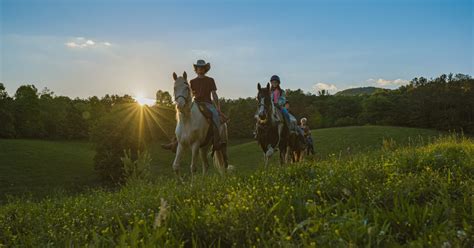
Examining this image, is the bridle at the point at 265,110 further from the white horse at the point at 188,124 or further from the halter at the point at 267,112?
the white horse at the point at 188,124

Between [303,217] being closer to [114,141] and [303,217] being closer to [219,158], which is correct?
[219,158]

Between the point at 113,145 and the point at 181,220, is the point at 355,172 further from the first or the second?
Result: the point at 113,145

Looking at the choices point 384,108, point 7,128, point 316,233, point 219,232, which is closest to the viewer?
point 316,233

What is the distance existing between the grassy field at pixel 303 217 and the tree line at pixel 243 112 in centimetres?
6440

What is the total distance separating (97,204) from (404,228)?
4563 millimetres

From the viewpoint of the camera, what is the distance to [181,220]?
3.99m

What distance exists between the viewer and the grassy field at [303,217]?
9.85ft

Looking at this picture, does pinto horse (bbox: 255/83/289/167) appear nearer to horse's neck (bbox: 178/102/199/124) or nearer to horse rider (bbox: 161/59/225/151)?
horse rider (bbox: 161/59/225/151)

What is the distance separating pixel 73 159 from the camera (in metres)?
60.2

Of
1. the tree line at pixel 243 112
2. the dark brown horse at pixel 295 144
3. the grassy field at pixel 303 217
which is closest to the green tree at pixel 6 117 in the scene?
the tree line at pixel 243 112

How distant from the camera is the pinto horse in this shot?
12.3 meters

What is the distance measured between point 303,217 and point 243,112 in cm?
8395

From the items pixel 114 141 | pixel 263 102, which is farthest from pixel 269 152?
pixel 114 141

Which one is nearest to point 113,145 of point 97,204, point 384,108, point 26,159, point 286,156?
point 26,159
